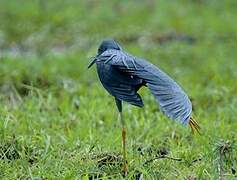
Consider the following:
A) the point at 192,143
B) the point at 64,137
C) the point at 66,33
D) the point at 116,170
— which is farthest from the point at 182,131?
the point at 66,33

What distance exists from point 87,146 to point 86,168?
377 mm

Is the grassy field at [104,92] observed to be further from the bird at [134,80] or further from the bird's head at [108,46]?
the bird's head at [108,46]

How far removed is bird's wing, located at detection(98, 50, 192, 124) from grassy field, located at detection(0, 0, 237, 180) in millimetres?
482

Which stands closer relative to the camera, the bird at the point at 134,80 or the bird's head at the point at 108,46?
the bird at the point at 134,80

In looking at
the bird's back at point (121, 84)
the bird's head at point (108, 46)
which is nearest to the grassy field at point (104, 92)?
the bird's back at point (121, 84)

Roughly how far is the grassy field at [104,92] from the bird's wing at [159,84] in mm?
482

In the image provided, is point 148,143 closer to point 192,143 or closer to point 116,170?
point 192,143

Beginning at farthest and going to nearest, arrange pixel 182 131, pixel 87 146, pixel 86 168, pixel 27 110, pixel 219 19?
1. pixel 219 19
2. pixel 27 110
3. pixel 182 131
4. pixel 87 146
5. pixel 86 168

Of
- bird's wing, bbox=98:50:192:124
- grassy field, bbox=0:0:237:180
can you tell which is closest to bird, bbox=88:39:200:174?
bird's wing, bbox=98:50:192:124

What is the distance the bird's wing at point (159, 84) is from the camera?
2805 mm

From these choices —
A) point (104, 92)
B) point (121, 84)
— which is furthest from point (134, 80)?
point (104, 92)

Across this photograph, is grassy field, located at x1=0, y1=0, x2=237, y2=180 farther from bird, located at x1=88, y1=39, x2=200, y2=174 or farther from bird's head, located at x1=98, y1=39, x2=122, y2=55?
bird's head, located at x1=98, y1=39, x2=122, y2=55

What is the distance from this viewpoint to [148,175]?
318 centimetres

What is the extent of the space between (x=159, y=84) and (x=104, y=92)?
7.98 feet
